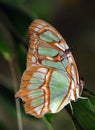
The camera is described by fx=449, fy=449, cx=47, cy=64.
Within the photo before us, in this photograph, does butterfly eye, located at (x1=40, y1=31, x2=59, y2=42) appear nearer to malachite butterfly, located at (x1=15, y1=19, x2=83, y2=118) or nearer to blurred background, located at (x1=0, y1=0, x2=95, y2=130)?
malachite butterfly, located at (x1=15, y1=19, x2=83, y2=118)

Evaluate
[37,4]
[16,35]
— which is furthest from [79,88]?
[37,4]

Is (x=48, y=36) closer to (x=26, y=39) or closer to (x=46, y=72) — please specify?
(x=46, y=72)

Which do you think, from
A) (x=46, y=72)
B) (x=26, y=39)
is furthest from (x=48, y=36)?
(x=26, y=39)

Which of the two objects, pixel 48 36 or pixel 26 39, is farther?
pixel 26 39

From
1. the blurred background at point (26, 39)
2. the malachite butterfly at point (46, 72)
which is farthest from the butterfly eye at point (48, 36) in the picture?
the blurred background at point (26, 39)

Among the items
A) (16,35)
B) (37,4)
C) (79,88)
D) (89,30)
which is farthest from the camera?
(89,30)

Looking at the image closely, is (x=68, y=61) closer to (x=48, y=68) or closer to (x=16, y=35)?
(x=48, y=68)

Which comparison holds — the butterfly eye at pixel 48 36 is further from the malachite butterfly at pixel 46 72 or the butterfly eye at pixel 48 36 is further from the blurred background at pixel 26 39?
the blurred background at pixel 26 39
